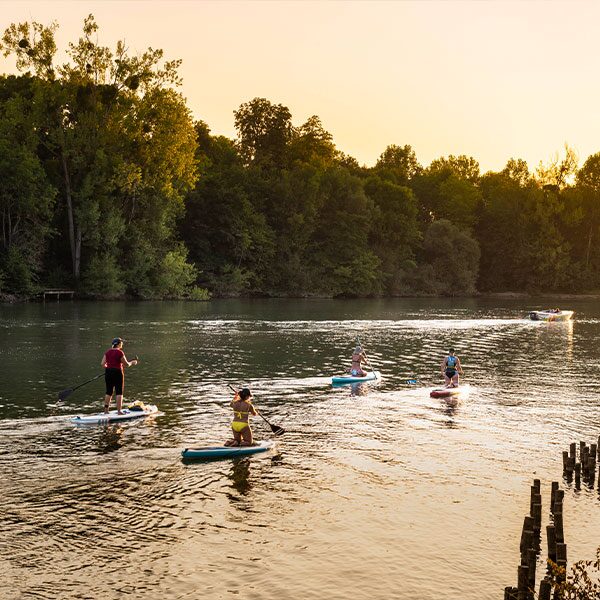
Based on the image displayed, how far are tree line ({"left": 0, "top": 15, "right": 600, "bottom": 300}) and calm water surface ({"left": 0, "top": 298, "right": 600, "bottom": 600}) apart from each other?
2362 inches

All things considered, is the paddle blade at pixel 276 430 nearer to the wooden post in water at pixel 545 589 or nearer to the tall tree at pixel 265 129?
the wooden post in water at pixel 545 589

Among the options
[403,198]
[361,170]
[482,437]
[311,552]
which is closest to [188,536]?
[311,552]

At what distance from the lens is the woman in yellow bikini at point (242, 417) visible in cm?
2509

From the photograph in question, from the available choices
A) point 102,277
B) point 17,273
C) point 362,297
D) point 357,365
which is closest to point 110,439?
point 357,365

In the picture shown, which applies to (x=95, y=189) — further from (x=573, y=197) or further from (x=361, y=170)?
(x=573, y=197)

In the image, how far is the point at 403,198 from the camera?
168 meters

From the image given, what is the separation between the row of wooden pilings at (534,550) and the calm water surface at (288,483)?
4.37ft

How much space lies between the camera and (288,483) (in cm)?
2306

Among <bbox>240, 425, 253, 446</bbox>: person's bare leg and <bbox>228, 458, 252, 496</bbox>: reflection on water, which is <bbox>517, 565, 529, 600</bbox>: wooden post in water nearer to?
<bbox>228, 458, 252, 496</bbox>: reflection on water

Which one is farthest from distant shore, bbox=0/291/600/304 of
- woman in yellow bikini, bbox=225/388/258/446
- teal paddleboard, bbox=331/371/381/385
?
woman in yellow bikini, bbox=225/388/258/446

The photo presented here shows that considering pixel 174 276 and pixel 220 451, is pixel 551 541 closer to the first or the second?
pixel 220 451

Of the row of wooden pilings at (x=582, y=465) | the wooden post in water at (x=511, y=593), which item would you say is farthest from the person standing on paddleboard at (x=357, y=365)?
the wooden post in water at (x=511, y=593)

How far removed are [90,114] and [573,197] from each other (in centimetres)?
11572

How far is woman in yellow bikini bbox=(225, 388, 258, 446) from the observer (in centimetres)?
2509
